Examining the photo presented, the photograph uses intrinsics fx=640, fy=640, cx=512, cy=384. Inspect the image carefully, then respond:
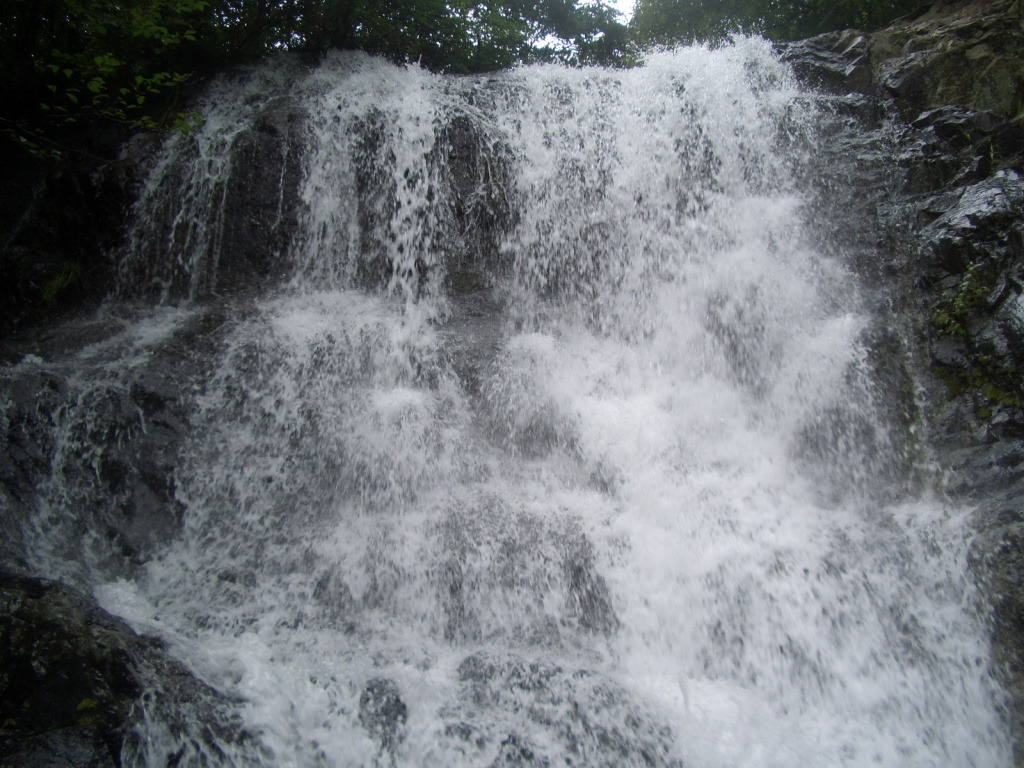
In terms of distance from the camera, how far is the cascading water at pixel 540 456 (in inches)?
A: 153

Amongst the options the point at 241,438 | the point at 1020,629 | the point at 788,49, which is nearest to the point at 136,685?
the point at 241,438

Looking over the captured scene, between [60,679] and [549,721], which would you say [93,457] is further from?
[549,721]

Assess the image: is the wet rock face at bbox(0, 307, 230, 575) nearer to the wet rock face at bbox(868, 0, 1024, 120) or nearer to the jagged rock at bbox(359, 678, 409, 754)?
the jagged rock at bbox(359, 678, 409, 754)

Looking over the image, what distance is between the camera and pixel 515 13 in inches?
472

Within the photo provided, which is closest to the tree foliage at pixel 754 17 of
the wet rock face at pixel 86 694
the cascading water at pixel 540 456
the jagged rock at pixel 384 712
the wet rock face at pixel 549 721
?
the cascading water at pixel 540 456

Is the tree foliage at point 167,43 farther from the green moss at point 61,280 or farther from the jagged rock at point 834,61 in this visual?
the jagged rock at point 834,61

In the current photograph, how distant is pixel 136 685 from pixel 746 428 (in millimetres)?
4750

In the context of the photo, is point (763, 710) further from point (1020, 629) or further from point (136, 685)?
point (136, 685)

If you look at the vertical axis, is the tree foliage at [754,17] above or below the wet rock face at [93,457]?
above

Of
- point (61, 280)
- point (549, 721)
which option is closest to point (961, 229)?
point (549, 721)

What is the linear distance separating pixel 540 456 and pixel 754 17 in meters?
10.7

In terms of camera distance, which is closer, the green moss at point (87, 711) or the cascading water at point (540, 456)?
the green moss at point (87, 711)

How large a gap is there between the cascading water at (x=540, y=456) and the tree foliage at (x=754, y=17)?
350 centimetres

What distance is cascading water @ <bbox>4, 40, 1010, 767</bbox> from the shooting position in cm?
388
